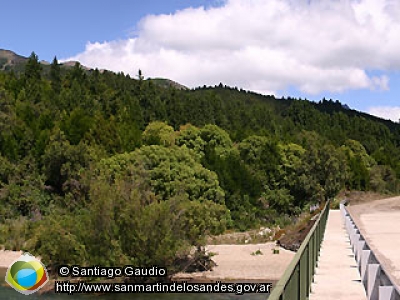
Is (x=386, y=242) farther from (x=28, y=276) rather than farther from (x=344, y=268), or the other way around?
(x=28, y=276)

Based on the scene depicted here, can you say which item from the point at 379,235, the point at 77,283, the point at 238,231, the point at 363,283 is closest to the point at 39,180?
the point at 238,231

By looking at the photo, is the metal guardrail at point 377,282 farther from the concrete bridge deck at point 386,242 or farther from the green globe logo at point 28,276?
the green globe logo at point 28,276

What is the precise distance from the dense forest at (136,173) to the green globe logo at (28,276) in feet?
3.86

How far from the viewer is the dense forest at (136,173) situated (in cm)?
2788

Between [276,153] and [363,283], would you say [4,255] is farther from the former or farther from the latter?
[276,153]

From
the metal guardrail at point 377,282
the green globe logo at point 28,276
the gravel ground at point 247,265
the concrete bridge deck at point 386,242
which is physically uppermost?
the metal guardrail at point 377,282

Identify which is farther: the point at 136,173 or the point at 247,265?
the point at 136,173

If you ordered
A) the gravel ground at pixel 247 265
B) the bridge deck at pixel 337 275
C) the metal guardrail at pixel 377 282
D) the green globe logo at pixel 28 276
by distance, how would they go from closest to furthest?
the metal guardrail at pixel 377 282, the bridge deck at pixel 337 275, the green globe logo at pixel 28 276, the gravel ground at pixel 247 265

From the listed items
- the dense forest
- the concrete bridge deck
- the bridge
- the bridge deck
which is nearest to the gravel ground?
the dense forest

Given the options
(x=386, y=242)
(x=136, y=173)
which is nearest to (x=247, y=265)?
(x=136, y=173)

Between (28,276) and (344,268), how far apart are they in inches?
714

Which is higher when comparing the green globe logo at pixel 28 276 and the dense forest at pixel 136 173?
the dense forest at pixel 136 173

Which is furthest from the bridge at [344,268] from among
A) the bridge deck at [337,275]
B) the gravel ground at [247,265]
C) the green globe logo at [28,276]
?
the green globe logo at [28,276]

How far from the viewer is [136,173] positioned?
1806 inches
